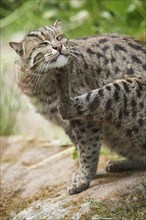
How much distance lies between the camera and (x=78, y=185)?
527cm

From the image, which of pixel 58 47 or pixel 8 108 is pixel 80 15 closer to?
pixel 8 108

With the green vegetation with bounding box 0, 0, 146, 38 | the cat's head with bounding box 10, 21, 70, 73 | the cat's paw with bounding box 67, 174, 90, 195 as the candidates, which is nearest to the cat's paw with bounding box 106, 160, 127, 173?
the cat's paw with bounding box 67, 174, 90, 195

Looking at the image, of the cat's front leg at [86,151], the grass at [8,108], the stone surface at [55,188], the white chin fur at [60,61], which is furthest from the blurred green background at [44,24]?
the white chin fur at [60,61]

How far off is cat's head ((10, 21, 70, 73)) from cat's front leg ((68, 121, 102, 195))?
62cm

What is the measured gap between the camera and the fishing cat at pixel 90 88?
15.9 ft

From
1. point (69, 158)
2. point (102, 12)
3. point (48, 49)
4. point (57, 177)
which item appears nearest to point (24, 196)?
point (57, 177)

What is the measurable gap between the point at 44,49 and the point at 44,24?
14.8 feet

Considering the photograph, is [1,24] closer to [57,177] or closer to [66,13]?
[66,13]

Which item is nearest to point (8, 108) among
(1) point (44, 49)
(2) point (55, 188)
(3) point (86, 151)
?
(2) point (55, 188)

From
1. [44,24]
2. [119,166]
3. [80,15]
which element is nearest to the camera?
[119,166]

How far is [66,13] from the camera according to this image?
33.2ft

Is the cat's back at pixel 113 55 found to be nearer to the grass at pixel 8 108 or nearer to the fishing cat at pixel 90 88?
the fishing cat at pixel 90 88

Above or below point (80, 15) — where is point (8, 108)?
below

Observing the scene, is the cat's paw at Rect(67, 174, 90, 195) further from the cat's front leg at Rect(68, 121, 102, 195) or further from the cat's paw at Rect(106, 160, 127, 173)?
the cat's paw at Rect(106, 160, 127, 173)
